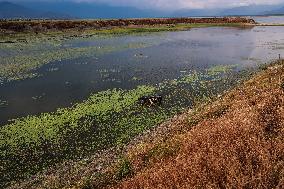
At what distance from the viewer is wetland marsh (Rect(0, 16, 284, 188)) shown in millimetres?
20192

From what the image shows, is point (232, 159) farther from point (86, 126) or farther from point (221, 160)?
point (86, 126)

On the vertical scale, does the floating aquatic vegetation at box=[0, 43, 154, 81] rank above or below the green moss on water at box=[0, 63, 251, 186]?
above

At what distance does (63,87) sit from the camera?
33.8 m

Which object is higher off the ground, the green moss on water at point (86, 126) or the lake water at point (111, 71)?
the lake water at point (111, 71)

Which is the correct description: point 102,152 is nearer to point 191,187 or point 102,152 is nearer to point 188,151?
point 188,151

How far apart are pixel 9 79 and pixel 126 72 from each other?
38.1ft

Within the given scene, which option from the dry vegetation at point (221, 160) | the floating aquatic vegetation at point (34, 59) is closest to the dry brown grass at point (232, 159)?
the dry vegetation at point (221, 160)

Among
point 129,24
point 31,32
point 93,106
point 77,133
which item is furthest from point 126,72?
point 129,24

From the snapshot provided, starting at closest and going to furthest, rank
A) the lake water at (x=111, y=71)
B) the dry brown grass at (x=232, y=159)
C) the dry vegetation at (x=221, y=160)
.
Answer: the dry brown grass at (x=232, y=159) < the dry vegetation at (x=221, y=160) < the lake water at (x=111, y=71)

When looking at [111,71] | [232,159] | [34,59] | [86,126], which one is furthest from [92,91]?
[232,159]

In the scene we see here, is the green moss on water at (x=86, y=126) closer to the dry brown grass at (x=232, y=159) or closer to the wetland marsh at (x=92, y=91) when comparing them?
the wetland marsh at (x=92, y=91)

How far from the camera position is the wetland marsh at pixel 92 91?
20.2 meters

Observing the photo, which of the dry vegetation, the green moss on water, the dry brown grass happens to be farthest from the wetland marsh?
the dry brown grass

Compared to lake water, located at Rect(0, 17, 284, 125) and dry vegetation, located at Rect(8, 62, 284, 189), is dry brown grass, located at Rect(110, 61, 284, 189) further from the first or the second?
lake water, located at Rect(0, 17, 284, 125)
